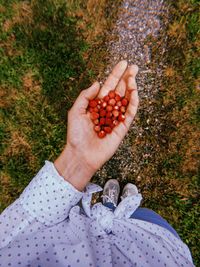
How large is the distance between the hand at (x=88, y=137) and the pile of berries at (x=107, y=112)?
4 centimetres

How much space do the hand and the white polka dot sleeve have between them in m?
0.17

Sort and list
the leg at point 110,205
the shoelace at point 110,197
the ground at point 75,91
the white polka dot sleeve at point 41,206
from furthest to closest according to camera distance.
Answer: the ground at point 75,91
the shoelace at point 110,197
the leg at point 110,205
the white polka dot sleeve at point 41,206

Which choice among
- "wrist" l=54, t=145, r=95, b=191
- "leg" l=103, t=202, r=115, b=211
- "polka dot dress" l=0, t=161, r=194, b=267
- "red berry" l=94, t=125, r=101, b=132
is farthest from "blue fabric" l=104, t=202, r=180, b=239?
"red berry" l=94, t=125, r=101, b=132

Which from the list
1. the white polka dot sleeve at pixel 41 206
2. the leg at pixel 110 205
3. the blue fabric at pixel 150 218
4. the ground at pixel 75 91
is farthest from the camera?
the ground at pixel 75 91

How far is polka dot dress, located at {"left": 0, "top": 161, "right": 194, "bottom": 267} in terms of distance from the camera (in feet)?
7.48

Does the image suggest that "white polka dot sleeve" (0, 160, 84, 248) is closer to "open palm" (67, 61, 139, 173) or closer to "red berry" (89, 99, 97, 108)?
"open palm" (67, 61, 139, 173)

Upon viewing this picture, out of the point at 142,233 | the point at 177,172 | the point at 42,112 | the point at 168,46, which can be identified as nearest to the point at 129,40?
the point at 168,46

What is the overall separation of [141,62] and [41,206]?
2175 millimetres

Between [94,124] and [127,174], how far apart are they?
3.79 ft

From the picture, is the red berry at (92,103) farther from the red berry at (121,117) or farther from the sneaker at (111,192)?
the sneaker at (111,192)

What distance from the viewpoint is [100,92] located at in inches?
128

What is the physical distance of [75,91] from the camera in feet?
13.3

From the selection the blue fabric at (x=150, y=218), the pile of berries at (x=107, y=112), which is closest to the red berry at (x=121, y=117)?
the pile of berries at (x=107, y=112)

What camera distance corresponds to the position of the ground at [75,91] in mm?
3965
